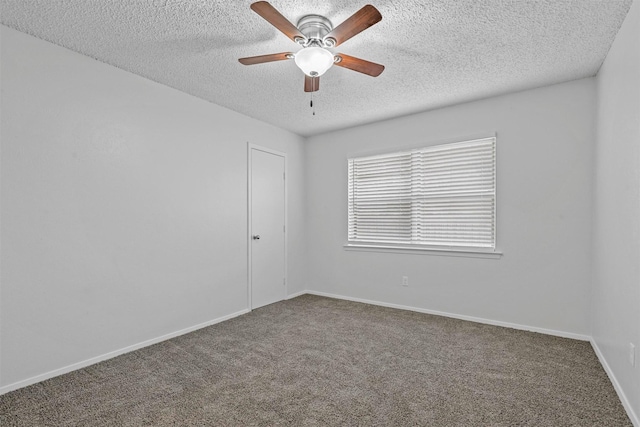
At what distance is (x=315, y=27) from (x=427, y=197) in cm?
252

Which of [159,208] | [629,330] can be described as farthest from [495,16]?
[159,208]

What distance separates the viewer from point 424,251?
13.0 feet

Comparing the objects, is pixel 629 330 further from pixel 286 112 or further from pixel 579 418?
pixel 286 112

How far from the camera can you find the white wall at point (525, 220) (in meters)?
3.08

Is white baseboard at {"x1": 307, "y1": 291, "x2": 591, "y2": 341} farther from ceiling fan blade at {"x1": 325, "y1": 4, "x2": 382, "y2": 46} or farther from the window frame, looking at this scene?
ceiling fan blade at {"x1": 325, "y1": 4, "x2": 382, "y2": 46}

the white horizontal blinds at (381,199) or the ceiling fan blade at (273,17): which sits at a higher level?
the ceiling fan blade at (273,17)

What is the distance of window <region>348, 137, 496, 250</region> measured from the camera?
3607mm

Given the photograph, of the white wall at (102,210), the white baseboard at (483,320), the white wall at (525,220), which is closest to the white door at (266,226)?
the white wall at (102,210)

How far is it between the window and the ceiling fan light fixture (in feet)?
7.53

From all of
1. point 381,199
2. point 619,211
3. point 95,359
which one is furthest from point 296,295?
point 619,211

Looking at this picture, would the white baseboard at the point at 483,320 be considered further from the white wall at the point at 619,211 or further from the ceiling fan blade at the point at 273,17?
the ceiling fan blade at the point at 273,17

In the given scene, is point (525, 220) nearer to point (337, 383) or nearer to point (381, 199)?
point (381, 199)

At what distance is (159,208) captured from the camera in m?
3.13

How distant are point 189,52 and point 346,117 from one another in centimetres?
212
